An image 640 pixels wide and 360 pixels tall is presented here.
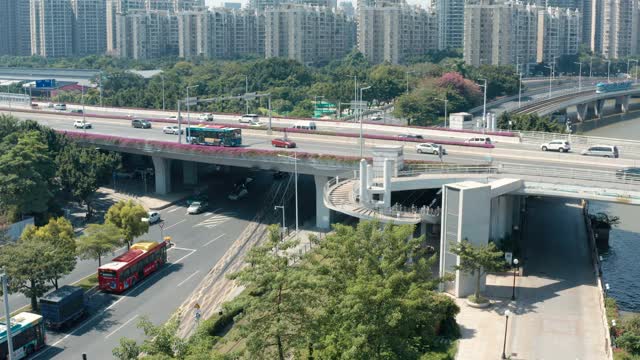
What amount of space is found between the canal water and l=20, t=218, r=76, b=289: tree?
1076 inches

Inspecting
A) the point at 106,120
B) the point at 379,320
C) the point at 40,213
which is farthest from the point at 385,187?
the point at 106,120

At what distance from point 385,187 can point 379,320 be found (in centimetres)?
1917

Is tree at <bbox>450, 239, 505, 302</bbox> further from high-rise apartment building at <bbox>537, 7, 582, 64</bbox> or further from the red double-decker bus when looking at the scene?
high-rise apartment building at <bbox>537, 7, 582, 64</bbox>

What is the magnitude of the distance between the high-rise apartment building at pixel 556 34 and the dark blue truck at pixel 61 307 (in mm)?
158399

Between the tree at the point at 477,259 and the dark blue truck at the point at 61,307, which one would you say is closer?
the dark blue truck at the point at 61,307

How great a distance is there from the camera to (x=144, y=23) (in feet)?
630

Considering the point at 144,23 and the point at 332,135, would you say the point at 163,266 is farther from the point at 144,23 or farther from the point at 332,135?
the point at 144,23

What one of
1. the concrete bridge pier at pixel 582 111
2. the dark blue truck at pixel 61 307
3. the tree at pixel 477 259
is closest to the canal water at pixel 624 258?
the tree at pixel 477 259

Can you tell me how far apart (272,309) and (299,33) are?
152075 mm

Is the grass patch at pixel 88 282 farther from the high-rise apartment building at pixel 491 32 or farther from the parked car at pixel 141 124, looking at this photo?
the high-rise apartment building at pixel 491 32

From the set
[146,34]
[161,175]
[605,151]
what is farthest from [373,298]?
[146,34]

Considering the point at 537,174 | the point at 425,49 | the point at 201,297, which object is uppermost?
the point at 425,49

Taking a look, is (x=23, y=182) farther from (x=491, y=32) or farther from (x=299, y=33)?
(x=491, y=32)

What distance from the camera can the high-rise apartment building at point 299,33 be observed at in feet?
561
